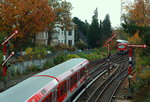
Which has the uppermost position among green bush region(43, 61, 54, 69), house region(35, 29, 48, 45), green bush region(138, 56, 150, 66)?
A: house region(35, 29, 48, 45)

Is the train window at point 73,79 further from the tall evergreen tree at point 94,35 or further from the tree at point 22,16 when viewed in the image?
the tall evergreen tree at point 94,35

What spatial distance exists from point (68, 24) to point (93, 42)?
15.0 meters

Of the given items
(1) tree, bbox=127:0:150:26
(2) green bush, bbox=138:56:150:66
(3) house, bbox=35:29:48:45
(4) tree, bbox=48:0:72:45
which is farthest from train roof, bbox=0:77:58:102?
(3) house, bbox=35:29:48:45

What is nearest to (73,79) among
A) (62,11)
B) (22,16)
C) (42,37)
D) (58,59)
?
(22,16)

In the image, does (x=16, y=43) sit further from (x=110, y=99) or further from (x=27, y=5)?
(x=110, y=99)

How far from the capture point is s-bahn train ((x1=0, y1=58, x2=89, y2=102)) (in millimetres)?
7922

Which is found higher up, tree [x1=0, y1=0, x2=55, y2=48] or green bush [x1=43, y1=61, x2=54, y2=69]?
tree [x1=0, y1=0, x2=55, y2=48]

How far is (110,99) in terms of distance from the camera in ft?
49.8

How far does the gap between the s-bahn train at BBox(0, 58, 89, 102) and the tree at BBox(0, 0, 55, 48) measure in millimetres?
11267

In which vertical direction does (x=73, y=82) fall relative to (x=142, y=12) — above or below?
below

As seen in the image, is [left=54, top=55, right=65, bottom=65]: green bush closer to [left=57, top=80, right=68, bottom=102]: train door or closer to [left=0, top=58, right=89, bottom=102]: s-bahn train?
[left=0, top=58, right=89, bottom=102]: s-bahn train

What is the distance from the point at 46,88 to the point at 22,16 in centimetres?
1591

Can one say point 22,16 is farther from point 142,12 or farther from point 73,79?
→ point 142,12

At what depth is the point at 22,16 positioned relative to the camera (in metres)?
23.2
